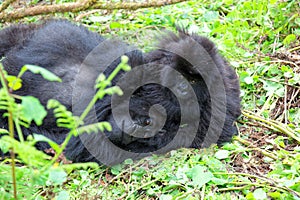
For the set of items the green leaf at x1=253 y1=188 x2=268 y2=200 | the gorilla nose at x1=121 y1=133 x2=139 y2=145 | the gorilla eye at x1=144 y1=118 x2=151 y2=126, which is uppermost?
the gorilla eye at x1=144 y1=118 x2=151 y2=126

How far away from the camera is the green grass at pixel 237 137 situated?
2.23m

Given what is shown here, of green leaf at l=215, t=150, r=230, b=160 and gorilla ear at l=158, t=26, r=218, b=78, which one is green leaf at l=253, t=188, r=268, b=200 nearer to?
green leaf at l=215, t=150, r=230, b=160

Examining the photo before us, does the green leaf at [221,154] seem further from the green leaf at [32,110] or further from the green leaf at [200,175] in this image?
the green leaf at [32,110]

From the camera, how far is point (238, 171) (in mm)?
2426

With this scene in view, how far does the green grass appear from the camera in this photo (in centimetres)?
223

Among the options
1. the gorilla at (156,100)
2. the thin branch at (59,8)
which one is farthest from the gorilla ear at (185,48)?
the thin branch at (59,8)

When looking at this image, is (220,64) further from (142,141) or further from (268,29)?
(268,29)

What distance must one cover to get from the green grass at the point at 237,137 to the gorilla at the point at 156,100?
0.10 meters

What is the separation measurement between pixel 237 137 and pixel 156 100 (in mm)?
499

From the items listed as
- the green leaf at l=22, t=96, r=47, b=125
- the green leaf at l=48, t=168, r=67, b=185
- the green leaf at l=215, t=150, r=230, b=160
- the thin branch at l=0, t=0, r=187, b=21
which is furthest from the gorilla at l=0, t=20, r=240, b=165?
the green leaf at l=22, t=96, r=47, b=125

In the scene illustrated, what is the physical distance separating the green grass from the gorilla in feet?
0.31

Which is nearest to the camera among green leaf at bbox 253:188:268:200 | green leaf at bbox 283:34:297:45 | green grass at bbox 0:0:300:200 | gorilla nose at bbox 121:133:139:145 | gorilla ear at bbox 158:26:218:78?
green leaf at bbox 253:188:268:200

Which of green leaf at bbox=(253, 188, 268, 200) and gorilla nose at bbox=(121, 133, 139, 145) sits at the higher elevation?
gorilla nose at bbox=(121, 133, 139, 145)

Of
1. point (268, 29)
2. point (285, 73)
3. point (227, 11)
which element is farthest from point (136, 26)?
point (285, 73)
